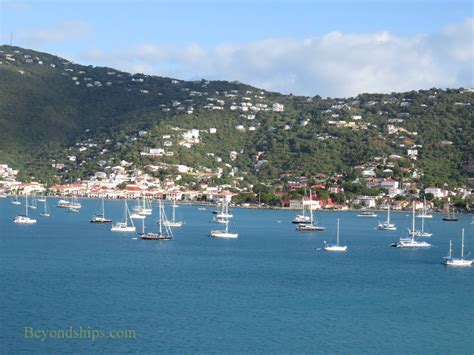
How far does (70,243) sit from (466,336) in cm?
2594

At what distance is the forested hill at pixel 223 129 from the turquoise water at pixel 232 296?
55653 millimetres

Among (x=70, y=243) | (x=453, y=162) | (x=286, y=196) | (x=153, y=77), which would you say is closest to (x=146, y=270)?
(x=70, y=243)

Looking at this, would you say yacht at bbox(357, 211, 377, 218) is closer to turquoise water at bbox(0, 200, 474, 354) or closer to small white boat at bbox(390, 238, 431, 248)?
turquoise water at bbox(0, 200, 474, 354)

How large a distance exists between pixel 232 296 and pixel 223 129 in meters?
95.7

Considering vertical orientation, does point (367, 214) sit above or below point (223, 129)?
below

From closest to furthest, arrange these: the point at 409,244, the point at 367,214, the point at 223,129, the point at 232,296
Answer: the point at 232,296 → the point at 409,244 → the point at 367,214 → the point at 223,129

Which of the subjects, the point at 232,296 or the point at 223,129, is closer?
the point at 232,296

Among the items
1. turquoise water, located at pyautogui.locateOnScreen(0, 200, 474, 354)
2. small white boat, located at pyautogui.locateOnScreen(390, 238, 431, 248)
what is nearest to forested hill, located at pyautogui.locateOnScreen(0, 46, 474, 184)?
small white boat, located at pyautogui.locateOnScreen(390, 238, 431, 248)

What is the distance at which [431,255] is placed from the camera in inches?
1769

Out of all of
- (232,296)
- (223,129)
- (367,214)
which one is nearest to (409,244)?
(232,296)

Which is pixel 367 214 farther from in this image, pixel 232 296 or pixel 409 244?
pixel 232 296

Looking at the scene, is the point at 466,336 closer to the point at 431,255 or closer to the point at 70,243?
the point at 431,255

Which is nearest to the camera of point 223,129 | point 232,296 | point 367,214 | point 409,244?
point 232,296

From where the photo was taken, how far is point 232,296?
2970cm
